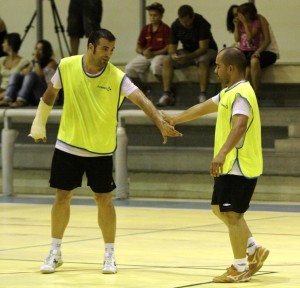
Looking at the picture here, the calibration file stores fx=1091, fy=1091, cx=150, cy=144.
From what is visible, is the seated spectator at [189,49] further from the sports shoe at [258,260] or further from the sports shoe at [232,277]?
the sports shoe at [232,277]

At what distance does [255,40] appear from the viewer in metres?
16.8

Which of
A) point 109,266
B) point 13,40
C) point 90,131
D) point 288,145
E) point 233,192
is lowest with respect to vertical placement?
point 109,266

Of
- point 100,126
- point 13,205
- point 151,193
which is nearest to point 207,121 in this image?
point 151,193

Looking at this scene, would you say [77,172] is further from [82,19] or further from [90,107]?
[82,19]

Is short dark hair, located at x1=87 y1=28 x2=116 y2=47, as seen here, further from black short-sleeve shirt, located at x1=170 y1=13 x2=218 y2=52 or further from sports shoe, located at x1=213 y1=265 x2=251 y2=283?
black short-sleeve shirt, located at x1=170 y1=13 x2=218 y2=52

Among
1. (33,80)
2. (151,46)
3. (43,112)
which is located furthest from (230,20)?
(43,112)

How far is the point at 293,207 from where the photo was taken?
1445cm

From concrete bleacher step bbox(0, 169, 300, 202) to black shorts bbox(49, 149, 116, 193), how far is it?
21.8ft

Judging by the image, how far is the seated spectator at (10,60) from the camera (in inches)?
736

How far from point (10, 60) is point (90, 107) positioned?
33.5ft

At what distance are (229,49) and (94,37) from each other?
1.14 m

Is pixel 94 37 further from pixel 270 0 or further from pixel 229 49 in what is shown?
pixel 270 0

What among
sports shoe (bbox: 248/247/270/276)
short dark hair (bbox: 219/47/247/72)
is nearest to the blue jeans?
short dark hair (bbox: 219/47/247/72)

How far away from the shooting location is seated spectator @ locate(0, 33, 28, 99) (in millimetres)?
18703
